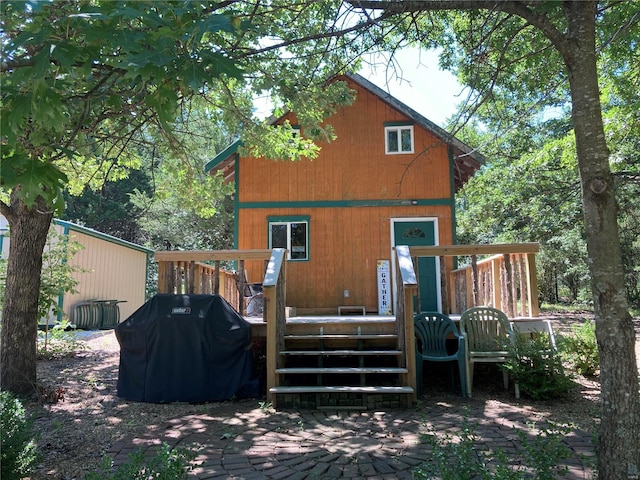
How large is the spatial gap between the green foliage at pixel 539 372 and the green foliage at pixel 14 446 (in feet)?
15.0

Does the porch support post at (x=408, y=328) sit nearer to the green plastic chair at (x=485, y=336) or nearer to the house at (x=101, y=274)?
the green plastic chair at (x=485, y=336)

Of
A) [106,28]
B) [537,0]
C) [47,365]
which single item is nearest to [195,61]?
[106,28]

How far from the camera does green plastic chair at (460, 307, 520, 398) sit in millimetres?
5484

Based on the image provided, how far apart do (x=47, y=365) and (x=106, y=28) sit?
6639 mm

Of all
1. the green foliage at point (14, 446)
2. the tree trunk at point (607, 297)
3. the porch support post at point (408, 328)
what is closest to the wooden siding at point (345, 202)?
the porch support post at point (408, 328)

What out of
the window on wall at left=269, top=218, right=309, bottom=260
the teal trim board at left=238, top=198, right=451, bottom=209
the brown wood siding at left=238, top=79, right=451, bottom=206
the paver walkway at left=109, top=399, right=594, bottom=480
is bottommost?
the paver walkway at left=109, top=399, right=594, bottom=480

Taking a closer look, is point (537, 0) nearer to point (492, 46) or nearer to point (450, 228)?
point (492, 46)

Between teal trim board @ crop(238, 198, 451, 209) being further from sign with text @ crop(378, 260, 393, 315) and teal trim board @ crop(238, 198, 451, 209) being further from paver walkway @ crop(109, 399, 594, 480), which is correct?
paver walkway @ crop(109, 399, 594, 480)

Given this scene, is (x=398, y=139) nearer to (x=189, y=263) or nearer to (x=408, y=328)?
(x=189, y=263)

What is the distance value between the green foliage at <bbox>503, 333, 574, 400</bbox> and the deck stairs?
1309 mm

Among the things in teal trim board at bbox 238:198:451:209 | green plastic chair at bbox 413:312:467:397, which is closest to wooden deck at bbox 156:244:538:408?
green plastic chair at bbox 413:312:467:397

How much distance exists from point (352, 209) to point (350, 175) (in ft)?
2.52

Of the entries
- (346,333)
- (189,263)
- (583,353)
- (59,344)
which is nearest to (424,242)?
(583,353)

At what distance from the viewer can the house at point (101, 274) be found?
13.4 metres
